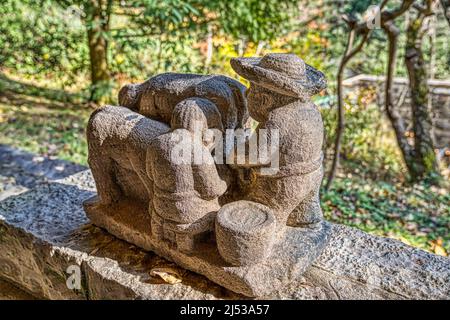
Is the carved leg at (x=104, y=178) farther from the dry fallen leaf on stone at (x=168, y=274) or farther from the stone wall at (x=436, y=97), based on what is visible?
the stone wall at (x=436, y=97)

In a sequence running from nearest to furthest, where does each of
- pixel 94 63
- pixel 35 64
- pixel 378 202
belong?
1. pixel 378 202
2. pixel 94 63
3. pixel 35 64

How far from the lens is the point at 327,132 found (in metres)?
5.04

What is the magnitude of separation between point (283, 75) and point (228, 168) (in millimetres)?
479

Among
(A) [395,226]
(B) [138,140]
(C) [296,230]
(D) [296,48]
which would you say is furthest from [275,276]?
(D) [296,48]

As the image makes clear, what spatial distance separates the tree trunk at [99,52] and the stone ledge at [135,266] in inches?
122

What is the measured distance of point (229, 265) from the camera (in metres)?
1.65

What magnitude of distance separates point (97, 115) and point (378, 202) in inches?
119

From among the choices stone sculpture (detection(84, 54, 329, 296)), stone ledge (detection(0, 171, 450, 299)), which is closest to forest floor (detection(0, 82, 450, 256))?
stone ledge (detection(0, 171, 450, 299))

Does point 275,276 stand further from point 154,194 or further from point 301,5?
point 301,5

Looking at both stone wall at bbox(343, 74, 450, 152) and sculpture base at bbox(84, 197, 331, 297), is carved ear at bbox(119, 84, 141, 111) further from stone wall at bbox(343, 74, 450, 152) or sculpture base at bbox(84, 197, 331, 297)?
stone wall at bbox(343, 74, 450, 152)

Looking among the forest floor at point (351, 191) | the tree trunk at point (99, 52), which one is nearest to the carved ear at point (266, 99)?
the forest floor at point (351, 191)

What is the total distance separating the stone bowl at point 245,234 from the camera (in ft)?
5.13

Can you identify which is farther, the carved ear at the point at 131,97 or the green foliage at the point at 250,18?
the green foliage at the point at 250,18

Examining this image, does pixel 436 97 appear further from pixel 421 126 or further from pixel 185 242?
→ pixel 185 242
